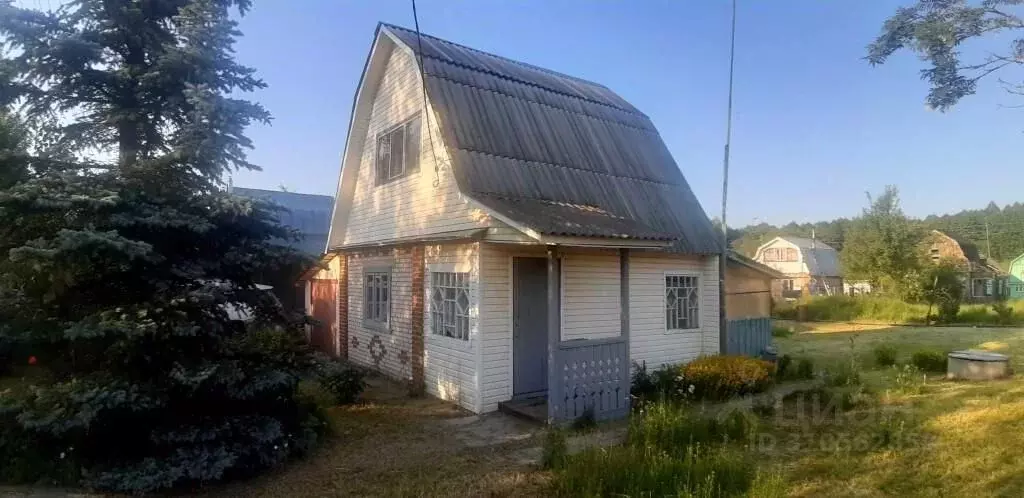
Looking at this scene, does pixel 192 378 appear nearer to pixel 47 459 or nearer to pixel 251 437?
pixel 251 437

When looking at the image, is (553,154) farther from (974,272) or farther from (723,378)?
(974,272)

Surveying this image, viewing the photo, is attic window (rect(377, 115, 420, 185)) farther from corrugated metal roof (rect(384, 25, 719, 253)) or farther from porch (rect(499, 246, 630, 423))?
porch (rect(499, 246, 630, 423))

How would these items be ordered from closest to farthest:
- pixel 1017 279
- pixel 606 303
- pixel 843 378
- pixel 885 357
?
pixel 606 303
pixel 843 378
pixel 885 357
pixel 1017 279

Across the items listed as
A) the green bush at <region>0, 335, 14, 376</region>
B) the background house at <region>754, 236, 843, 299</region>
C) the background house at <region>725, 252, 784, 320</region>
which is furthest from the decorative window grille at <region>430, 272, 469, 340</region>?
the background house at <region>754, 236, 843, 299</region>

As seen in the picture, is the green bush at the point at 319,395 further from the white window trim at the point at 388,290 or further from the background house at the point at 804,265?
the background house at the point at 804,265

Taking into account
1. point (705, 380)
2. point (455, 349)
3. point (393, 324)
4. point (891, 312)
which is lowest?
point (891, 312)

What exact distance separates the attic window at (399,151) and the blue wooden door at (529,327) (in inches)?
120

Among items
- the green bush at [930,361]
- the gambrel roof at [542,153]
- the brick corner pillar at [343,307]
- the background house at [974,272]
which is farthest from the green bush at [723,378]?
the background house at [974,272]

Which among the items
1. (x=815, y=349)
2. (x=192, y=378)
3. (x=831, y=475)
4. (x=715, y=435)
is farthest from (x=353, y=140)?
(x=815, y=349)

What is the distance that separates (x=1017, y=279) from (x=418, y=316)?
61415 millimetres

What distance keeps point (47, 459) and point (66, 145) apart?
3604mm

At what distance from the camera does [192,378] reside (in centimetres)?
555

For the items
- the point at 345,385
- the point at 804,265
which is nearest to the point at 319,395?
the point at 345,385

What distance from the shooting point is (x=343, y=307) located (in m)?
13.9
